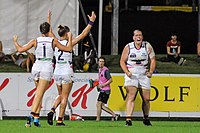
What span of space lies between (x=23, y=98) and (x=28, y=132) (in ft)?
30.2

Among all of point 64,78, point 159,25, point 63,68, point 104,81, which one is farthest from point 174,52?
point 64,78

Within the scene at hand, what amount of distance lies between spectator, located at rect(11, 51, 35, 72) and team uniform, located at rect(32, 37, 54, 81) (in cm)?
1028

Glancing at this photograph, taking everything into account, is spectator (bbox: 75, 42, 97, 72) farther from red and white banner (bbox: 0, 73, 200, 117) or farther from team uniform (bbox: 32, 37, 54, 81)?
team uniform (bbox: 32, 37, 54, 81)

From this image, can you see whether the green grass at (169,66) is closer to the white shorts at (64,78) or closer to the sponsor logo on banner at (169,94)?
the sponsor logo on banner at (169,94)

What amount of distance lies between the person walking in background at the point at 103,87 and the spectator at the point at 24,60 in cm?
383

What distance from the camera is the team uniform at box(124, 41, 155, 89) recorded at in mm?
18844

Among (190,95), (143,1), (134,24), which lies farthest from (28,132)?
(143,1)

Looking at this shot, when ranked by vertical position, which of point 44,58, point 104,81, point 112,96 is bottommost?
point 112,96

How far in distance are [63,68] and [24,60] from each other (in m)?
10.6

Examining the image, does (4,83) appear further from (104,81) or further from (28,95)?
(104,81)

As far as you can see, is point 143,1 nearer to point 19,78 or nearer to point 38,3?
point 38,3

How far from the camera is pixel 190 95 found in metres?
25.5

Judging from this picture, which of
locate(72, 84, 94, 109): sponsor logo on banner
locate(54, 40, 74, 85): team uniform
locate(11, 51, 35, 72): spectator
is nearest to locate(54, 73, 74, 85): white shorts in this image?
locate(54, 40, 74, 85): team uniform

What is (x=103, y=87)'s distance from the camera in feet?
80.6
